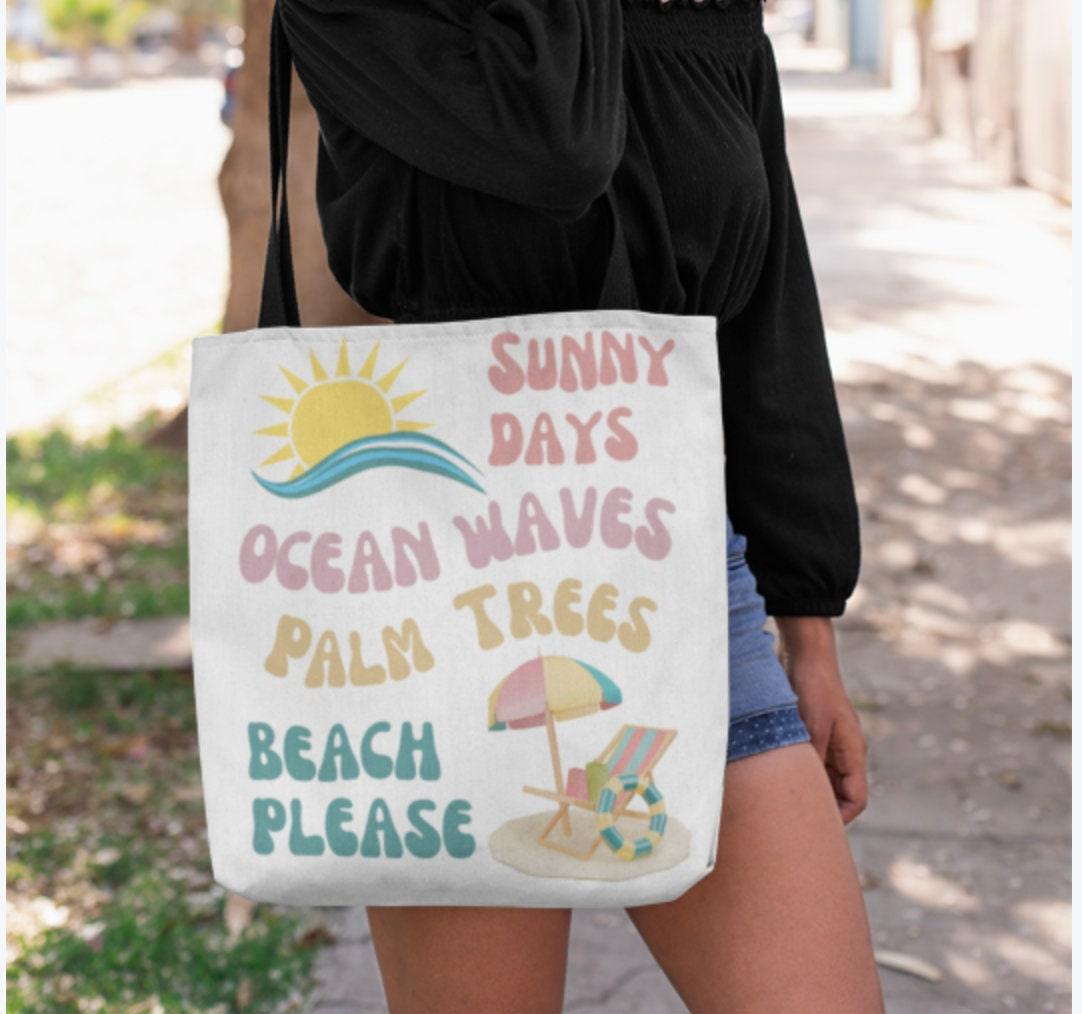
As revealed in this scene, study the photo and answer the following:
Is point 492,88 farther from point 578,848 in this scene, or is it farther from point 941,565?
point 941,565

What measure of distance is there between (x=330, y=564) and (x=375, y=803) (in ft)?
0.65

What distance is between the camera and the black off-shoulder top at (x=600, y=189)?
1404 millimetres

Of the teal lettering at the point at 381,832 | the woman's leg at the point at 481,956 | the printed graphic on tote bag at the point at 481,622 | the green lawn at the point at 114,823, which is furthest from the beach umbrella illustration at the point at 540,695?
the green lawn at the point at 114,823

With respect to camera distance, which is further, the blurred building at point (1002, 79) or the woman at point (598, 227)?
the blurred building at point (1002, 79)

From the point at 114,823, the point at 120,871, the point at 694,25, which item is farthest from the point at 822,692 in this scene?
the point at 114,823

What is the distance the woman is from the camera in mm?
1409

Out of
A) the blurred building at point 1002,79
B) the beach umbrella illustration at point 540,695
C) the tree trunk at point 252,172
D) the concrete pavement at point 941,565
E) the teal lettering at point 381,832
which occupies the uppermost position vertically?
the beach umbrella illustration at point 540,695

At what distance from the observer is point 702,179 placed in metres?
1.58

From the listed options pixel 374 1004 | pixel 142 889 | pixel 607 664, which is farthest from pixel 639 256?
pixel 142 889

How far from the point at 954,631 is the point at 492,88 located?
172 inches

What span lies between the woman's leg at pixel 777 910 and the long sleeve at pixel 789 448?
9.7 inches

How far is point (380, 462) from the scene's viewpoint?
1.43 meters

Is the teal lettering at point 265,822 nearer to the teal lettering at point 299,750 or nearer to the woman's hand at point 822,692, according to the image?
the teal lettering at point 299,750

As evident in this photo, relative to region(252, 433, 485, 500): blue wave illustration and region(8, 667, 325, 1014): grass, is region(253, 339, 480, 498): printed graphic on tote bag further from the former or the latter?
region(8, 667, 325, 1014): grass
